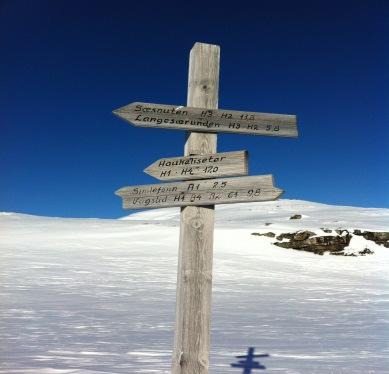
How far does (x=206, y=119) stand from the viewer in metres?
4.27

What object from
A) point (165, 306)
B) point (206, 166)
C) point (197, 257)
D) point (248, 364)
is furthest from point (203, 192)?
point (165, 306)

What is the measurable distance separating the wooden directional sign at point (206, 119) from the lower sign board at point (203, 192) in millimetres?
504

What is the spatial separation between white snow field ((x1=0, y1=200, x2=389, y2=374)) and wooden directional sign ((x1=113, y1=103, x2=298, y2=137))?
2.98 m

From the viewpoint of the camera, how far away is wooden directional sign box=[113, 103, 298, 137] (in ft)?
14.0

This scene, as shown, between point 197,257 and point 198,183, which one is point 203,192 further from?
point 197,257

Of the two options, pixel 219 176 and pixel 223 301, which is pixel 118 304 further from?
pixel 219 176

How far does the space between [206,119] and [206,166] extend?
433 mm

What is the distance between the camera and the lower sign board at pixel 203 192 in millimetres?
4051

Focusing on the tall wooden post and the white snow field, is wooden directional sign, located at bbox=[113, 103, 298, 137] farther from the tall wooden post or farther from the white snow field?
the white snow field

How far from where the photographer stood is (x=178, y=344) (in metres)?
4.03

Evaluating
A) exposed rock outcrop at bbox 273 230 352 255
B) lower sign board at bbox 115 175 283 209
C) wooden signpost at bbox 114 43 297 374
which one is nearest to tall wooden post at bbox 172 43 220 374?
wooden signpost at bbox 114 43 297 374

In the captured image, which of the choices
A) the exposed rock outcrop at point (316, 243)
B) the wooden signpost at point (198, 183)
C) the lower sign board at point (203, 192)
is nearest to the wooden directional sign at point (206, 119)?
the wooden signpost at point (198, 183)

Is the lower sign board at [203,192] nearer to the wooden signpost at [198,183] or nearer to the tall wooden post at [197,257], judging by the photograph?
the wooden signpost at [198,183]

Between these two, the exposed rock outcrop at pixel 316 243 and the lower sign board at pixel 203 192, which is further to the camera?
the exposed rock outcrop at pixel 316 243
